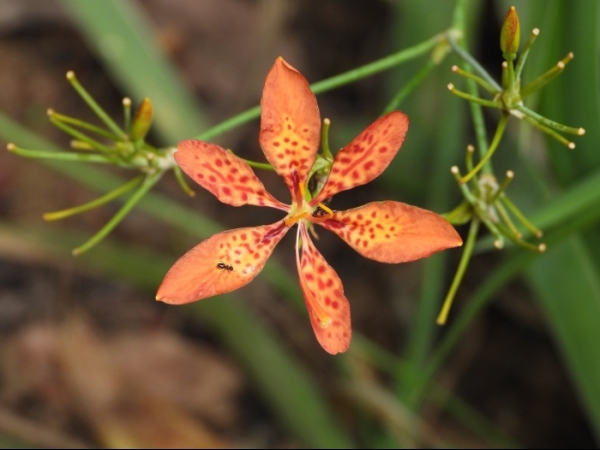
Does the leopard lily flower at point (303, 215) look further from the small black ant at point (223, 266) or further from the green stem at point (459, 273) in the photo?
the green stem at point (459, 273)

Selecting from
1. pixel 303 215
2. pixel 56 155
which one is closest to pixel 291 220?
pixel 303 215

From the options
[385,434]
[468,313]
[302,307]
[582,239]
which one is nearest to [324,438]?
[385,434]

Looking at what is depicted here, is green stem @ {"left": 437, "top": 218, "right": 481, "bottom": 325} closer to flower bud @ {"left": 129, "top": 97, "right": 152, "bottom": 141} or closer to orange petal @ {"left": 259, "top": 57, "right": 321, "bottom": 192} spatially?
orange petal @ {"left": 259, "top": 57, "right": 321, "bottom": 192}

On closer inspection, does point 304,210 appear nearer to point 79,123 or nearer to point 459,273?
point 459,273

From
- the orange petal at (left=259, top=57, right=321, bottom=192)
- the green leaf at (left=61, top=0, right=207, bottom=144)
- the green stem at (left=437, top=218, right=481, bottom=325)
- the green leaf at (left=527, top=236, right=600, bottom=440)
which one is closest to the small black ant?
the orange petal at (left=259, top=57, right=321, bottom=192)

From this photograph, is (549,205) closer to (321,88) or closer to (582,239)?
(582,239)

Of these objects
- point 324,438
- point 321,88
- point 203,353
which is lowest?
point 203,353

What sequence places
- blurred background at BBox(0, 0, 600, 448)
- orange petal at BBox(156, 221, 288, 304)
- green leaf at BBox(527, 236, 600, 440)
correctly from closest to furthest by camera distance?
Result: orange petal at BBox(156, 221, 288, 304) < green leaf at BBox(527, 236, 600, 440) < blurred background at BBox(0, 0, 600, 448)
